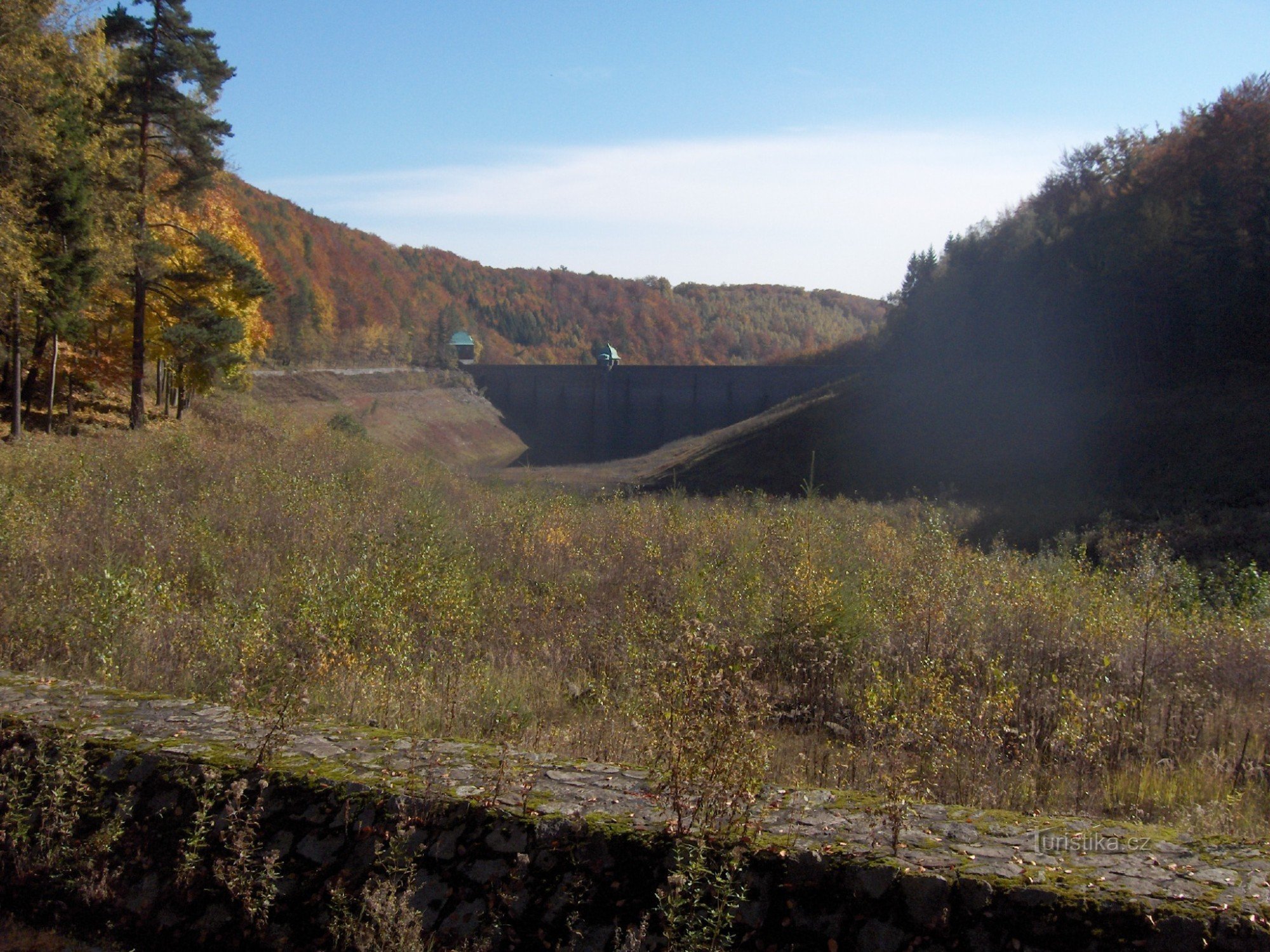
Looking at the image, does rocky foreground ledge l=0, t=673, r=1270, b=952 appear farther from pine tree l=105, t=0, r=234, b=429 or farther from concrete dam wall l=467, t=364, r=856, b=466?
concrete dam wall l=467, t=364, r=856, b=466

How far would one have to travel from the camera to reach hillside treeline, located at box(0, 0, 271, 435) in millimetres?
15266

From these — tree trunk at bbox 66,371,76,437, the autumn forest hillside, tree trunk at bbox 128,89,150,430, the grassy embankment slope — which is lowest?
the grassy embankment slope

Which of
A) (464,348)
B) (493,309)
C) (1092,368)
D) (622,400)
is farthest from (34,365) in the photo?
(493,309)

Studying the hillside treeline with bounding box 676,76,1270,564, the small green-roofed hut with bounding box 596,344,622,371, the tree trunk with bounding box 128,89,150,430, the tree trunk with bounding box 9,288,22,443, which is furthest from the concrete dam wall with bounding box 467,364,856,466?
the tree trunk with bounding box 9,288,22,443

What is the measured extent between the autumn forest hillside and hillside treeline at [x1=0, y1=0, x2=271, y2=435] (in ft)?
100

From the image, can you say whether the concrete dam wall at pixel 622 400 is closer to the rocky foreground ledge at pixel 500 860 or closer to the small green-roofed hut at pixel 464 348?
the small green-roofed hut at pixel 464 348

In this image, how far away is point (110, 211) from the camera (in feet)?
62.2

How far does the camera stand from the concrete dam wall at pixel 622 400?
63.8 meters

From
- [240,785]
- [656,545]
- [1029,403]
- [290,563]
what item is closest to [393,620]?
[290,563]

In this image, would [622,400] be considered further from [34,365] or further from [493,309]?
[493,309]

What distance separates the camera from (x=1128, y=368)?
36312mm

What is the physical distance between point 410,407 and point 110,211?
3714 centimetres

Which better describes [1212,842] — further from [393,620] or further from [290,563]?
[290,563]

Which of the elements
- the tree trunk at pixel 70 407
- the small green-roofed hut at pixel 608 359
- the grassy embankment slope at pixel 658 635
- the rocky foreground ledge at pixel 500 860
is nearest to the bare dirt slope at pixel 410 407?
the small green-roofed hut at pixel 608 359
